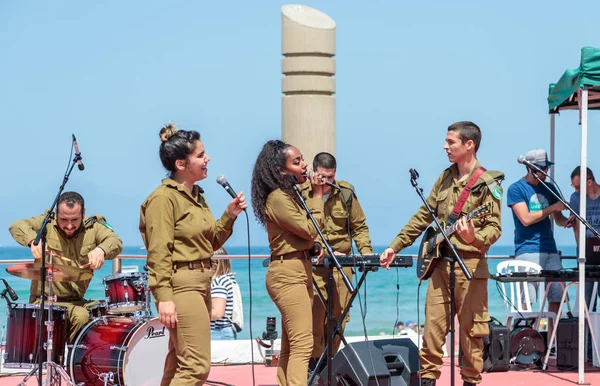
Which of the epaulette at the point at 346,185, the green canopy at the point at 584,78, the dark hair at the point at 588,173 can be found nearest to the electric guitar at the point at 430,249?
the epaulette at the point at 346,185

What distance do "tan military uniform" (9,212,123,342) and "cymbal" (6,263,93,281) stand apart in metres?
0.27

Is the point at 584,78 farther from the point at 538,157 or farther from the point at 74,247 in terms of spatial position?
the point at 74,247

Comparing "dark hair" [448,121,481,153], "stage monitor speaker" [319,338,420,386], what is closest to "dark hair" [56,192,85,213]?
"stage monitor speaker" [319,338,420,386]

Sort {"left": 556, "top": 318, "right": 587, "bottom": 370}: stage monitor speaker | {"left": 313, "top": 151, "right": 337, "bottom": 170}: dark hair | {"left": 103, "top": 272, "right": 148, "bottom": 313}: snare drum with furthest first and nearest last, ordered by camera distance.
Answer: {"left": 556, "top": 318, "right": 587, "bottom": 370}: stage monitor speaker
{"left": 313, "top": 151, "right": 337, "bottom": 170}: dark hair
{"left": 103, "top": 272, "right": 148, "bottom": 313}: snare drum

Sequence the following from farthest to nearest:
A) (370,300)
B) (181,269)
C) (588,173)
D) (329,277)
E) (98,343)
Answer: (370,300) → (588,173) → (98,343) → (329,277) → (181,269)

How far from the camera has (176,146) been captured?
19.9 feet

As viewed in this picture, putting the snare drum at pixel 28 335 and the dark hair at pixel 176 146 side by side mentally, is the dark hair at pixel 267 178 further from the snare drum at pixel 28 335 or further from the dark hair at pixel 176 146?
the snare drum at pixel 28 335

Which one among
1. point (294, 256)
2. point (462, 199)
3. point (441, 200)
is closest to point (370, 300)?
point (441, 200)

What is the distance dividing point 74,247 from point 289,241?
1979mm

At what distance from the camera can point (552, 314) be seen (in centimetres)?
963

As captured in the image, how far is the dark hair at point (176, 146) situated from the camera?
6.07 meters

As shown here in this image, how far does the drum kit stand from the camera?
7574mm

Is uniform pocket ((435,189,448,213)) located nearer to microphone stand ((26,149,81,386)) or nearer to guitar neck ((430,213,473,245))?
guitar neck ((430,213,473,245))

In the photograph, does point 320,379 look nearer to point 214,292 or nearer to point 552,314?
point 214,292
